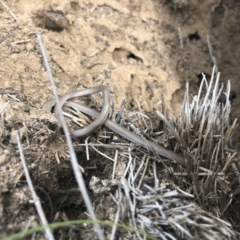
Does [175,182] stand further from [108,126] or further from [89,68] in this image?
[89,68]

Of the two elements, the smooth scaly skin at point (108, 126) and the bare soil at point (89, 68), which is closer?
the bare soil at point (89, 68)

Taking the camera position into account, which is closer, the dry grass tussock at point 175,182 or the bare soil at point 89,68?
the dry grass tussock at point 175,182

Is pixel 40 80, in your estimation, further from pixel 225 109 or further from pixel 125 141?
pixel 225 109

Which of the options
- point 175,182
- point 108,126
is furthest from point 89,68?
point 175,182

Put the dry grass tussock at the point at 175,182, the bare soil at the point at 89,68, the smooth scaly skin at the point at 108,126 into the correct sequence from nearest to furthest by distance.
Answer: the dry grass tussock at the point at 175,182, the bare soil at the point at 89,68, the smooth scaly skin at the point at 108,126

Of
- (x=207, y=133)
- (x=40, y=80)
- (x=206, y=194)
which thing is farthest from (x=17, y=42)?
(x=206, y=194)

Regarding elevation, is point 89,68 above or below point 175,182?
above

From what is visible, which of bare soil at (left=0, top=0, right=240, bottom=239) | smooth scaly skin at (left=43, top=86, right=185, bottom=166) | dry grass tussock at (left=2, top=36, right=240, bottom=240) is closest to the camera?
dry grass tussock at (left=2, top=36, right=240, bottom=240)

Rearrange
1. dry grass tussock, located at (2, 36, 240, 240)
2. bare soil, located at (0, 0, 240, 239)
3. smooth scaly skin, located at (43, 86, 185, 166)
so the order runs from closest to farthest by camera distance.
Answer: dry grass tussock, located at (2, 36, 240, 240), bare soil, located at (0, 0, 240, 239), smooth scaly skin, located at (43, 86, 185, 166)

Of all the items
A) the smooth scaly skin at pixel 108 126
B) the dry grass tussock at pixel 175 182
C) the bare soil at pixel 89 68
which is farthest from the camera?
the smooth scaly skin at pixel 108 126
